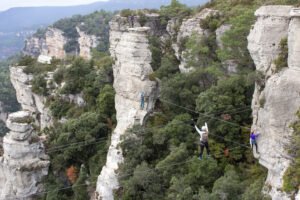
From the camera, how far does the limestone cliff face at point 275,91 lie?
18.2 m

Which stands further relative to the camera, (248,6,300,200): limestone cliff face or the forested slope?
the forested slope

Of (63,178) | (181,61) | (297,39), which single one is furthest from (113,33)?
(297,39)

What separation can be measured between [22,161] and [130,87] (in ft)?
30.2

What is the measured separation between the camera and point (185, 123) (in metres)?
26.3

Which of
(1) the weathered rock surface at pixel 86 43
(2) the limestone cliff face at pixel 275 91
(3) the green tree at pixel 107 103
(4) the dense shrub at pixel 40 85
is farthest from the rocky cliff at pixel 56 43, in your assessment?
(2) the limestone cliff face at pixel 275 91


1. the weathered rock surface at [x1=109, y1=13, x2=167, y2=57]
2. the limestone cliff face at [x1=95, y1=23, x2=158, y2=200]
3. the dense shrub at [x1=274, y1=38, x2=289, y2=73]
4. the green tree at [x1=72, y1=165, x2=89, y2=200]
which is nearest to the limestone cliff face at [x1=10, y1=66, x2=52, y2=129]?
the weathered rock surface at [x1=109, y1=13, x2=167, y2=57]

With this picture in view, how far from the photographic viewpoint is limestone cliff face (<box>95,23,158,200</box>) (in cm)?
2938

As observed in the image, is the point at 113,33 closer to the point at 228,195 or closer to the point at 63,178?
the point at 63,178

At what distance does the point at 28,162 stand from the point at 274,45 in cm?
1957

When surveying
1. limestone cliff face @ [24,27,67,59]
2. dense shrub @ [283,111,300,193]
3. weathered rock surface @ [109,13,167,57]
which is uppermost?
weathered rock surface @ [109,13,167,57]

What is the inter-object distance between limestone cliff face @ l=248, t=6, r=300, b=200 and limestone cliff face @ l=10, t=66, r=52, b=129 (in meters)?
26.2

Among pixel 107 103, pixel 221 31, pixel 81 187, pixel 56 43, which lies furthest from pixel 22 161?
pixel 56 43

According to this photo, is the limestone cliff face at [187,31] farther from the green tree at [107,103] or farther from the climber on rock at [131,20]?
the green tree at [107,103]

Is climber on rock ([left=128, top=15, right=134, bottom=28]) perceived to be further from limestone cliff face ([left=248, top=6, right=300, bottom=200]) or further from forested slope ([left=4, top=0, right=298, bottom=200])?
limestone cliff face ([left=248, top=6, right=300, bottom=200])
